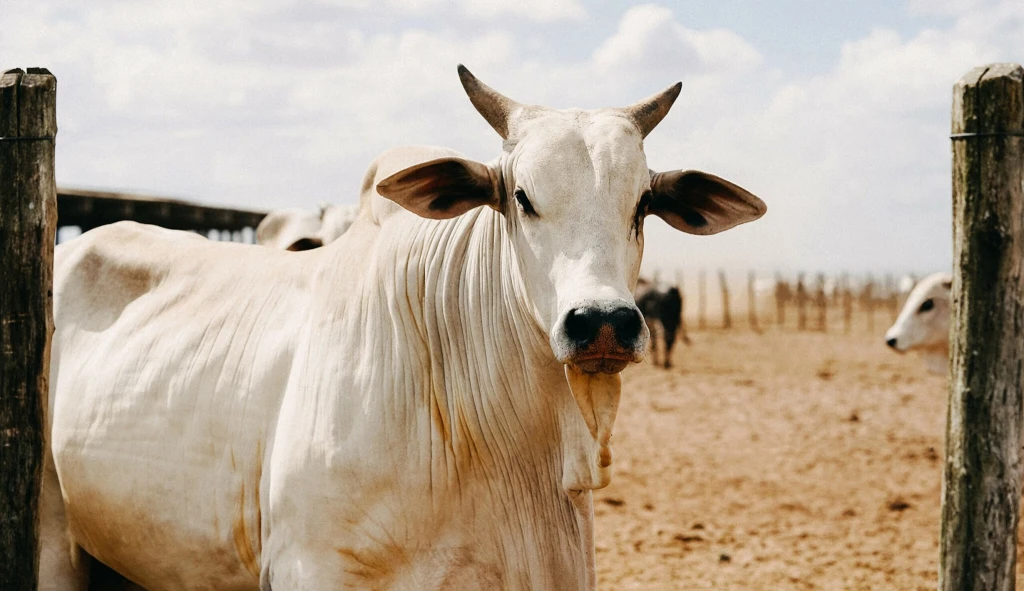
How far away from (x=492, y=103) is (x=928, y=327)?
10.0m

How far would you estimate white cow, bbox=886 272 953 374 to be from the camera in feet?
38.8

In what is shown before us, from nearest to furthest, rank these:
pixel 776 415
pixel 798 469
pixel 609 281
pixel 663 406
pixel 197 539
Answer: pixel 609 281 → pixel 197 539 → pixel 798 469 → pixel 776 415 → pixel 663 406

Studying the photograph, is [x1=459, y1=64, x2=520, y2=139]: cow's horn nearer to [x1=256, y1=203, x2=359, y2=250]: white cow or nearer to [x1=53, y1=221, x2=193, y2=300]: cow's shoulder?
[x1=53, y1=221, x2=193, y2=300]: cow's shoulder

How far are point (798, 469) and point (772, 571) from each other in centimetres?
314

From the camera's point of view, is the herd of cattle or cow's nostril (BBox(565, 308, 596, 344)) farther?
the herd of cattle

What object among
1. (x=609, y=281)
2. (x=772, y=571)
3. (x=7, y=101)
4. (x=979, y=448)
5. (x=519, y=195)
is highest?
(x=7, y=101)

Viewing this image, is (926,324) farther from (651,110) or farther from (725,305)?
(725,305)

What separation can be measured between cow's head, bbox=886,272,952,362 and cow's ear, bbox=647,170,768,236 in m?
9.34

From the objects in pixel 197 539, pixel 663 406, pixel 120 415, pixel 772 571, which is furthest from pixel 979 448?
pixel 663 406

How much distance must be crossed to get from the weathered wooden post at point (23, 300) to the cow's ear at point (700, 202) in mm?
1812

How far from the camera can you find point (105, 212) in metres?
7.26

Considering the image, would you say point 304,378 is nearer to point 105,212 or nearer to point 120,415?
point 120,415

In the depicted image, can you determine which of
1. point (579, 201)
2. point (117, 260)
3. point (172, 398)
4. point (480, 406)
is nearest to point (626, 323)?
point (579, 201)

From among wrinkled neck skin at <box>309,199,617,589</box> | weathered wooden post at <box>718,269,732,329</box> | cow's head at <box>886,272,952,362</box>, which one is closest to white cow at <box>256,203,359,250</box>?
wrinkled neck skin at <box>309,199,617,589</box>
